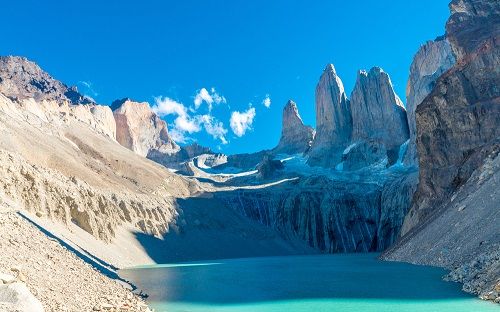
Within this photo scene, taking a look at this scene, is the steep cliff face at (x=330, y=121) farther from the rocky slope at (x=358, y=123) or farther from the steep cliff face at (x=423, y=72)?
the steep cliff face at (x=423, y=72)

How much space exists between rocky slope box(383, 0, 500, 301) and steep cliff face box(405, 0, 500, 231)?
120mm

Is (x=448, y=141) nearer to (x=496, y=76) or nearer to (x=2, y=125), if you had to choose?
(x=496, y=76)

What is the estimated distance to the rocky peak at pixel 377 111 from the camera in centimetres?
15962

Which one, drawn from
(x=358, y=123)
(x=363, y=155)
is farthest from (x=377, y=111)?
(x=363, y=155)

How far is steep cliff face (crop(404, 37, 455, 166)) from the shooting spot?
13425cm

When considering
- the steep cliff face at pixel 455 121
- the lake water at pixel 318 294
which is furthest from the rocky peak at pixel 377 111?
the lake water at pixel 318 294

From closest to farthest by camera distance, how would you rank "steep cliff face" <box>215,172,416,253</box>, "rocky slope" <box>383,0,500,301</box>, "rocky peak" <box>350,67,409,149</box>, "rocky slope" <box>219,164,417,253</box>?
"rocky slope" <box>383,0,500,301</box>, "rocky slope" <box>219,164,417,253</box>, "steep cliff face" <box>215,172,416,253</box>, "rocky peak" <box>350,67,409,149</box>

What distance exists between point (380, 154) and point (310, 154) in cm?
3395

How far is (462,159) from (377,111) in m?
103

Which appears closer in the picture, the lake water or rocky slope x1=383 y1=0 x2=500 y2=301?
the lake water

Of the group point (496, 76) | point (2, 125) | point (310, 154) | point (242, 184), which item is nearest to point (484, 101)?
point (496, 76)

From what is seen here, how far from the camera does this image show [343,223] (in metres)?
116

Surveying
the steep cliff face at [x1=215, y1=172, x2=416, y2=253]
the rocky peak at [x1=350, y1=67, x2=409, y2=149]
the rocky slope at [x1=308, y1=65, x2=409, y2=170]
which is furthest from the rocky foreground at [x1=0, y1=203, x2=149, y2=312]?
the rocky peak at [x1=350, y1=67, x2=409, y2=149]

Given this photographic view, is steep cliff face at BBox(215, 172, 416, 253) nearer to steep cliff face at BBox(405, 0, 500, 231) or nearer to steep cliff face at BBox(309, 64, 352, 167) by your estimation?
steep cliff face at BBox(405, 0, 500, 231)
